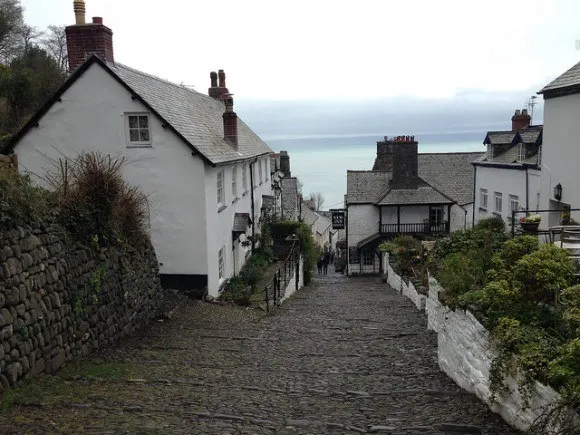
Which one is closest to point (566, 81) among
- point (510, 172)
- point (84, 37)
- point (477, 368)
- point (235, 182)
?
point (510, 172)

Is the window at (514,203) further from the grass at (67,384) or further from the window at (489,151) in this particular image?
the grass at (67,384)

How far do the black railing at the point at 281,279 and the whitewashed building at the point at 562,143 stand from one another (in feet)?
31.7

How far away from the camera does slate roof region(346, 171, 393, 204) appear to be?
35344 millimetres

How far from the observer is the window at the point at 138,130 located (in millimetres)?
15648

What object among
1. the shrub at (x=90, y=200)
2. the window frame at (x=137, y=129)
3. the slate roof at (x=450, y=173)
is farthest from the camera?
the slate roof at (x=450, y=173)

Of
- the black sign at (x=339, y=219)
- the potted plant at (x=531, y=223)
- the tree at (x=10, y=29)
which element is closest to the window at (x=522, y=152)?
the potted plant at (x=531, y=223)

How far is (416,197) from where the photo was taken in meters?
34.5

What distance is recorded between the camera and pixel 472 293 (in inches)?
289

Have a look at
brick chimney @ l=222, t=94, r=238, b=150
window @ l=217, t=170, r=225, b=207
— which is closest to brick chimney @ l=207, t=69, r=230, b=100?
brick chimney @ l=222, t=94, r=238, b=150

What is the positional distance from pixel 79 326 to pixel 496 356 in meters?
6.67

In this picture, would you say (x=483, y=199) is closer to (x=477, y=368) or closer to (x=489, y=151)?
(x=489, y=151)

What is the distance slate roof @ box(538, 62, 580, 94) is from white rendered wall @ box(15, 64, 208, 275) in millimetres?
11417

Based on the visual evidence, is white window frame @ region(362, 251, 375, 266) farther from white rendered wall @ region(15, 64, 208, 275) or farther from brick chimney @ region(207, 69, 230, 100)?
white rendered wall @ region(15, 64, 208, 275)

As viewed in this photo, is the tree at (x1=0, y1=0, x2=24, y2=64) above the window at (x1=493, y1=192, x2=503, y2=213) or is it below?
above
